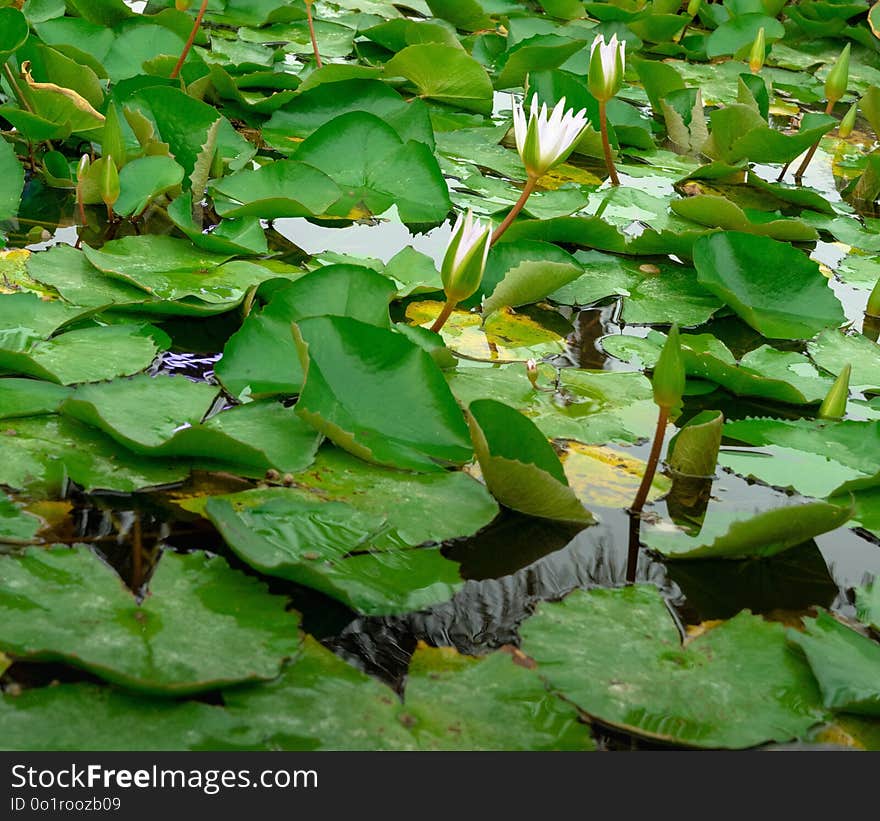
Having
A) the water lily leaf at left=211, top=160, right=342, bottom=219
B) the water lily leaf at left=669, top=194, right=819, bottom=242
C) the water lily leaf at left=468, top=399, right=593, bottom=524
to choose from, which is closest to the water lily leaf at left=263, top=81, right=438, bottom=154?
the water lily leaf at left=211, top=160, right=342, bottom=219

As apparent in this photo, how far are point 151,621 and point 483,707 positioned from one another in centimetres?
31

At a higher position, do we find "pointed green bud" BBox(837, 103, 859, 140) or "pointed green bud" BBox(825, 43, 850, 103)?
"pointed green bud" BBox(825, 43, 850, 103)

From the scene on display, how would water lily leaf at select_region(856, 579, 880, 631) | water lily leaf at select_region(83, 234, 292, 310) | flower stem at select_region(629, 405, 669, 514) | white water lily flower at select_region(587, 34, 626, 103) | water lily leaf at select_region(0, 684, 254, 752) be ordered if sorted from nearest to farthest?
water lily leaf at select_region(0, 684, 254, 752) < water lily leaf at select_region(856, 579, 880, 631) < flower stem at select_region(629, 405, 669, 514) < water lily leaf at select_region(83, 234, 292, 310) < white water lily flower at select_region(587, 34, 626, 103)

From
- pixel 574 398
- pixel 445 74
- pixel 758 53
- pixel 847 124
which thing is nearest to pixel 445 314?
pixel 574 398

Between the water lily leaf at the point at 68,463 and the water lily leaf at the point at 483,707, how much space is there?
394 mm

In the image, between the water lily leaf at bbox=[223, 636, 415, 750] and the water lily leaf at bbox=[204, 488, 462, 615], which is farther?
the water lily leaf at bbox=[204, 488, 462, 615]

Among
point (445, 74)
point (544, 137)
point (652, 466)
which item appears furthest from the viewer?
point (445, 74)

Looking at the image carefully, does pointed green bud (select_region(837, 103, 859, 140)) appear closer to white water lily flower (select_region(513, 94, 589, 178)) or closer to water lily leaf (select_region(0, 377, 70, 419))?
white water lily flower (select_region(513, 94, 589, 178))

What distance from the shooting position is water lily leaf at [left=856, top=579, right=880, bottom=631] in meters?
1.10

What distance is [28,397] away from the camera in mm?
1266

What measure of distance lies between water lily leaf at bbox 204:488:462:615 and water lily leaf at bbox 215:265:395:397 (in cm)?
22

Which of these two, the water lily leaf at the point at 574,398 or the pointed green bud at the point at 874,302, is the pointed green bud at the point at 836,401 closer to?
the water lily leaf at the point at 574,398

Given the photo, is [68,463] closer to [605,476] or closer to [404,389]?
[404,389]
